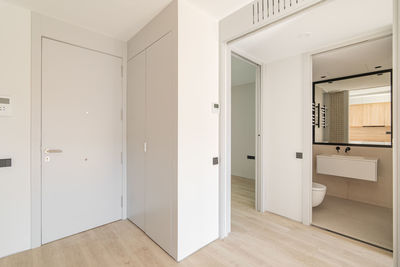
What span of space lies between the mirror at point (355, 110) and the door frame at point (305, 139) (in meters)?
1.49

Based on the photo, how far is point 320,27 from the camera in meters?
2.05

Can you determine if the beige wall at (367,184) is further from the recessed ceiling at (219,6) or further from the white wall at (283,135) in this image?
the recessed ceiling at (219,6)

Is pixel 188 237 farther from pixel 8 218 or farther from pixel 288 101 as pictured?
pixel 288 101

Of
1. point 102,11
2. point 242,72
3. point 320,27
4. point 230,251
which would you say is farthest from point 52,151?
point 242,72

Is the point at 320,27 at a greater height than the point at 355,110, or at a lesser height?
greater

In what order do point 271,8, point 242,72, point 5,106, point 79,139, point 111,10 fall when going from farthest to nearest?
point 242,72 → point 79,139 → point 111,10 → point 5,106 → point 271,8

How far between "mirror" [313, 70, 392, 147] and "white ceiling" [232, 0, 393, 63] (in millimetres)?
1612

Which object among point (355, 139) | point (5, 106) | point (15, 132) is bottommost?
point (355, 139)

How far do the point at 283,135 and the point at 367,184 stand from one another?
77.7 inches

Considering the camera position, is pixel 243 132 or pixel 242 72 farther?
pixel 243 132

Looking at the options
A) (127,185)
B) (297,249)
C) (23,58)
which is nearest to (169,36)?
(23,58)

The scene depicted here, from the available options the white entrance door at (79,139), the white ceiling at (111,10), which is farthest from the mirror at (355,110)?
the white entrance door at (79,139)

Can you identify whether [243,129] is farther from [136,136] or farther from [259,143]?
[136,136]

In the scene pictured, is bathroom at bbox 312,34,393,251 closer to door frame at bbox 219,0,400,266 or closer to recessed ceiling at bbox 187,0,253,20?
door frame at bbox 219,0,400,266
